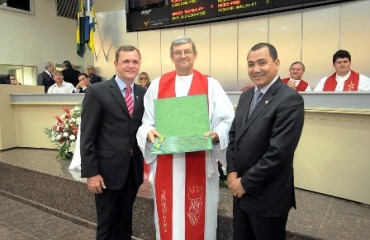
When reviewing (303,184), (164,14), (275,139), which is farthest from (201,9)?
(275,139)

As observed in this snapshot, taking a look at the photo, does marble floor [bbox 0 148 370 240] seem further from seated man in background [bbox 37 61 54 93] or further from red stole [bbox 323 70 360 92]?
seated man in background [bbox 37 61 54 93]

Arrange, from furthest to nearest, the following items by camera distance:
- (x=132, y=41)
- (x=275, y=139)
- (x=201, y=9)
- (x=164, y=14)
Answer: (x=132, y=41) < (x=164, y=14) < (x=201, y=9) < (x=275, y=139)

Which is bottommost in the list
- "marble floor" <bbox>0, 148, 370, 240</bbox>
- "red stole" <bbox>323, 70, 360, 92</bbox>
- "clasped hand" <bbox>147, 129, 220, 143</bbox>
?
"marble floor" <bbox>0, 148, 370, 240</bbox>

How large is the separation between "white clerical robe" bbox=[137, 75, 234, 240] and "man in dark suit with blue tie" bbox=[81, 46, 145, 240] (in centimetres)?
9

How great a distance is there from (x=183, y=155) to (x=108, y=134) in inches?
17.6

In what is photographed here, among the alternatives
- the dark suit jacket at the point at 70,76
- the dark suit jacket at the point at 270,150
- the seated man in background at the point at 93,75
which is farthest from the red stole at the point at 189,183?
the dark suit jacket at the point at 70,76

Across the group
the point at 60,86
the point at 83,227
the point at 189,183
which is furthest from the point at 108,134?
the point at 60,86

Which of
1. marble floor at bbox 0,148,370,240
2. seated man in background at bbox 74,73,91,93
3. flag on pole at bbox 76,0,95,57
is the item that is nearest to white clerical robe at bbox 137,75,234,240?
marble floor at bbox 0,148,370,240

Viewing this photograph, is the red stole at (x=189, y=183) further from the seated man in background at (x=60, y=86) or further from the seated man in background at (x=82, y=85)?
the seated man in background at (x=60, y=86)

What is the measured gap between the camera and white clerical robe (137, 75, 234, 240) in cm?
187

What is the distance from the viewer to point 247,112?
1575mm

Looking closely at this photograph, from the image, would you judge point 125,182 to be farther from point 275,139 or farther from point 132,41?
point 132,41

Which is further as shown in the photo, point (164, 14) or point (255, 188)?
point (164, 14)

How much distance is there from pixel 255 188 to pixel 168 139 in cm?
54
